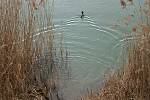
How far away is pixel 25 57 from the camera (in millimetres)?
3391

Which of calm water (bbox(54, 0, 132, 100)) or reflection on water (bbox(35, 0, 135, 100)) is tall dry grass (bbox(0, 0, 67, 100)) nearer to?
reflection on water (bbox(35, 0, 135, 100))

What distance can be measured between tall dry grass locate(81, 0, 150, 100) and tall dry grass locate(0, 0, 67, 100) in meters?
0.63

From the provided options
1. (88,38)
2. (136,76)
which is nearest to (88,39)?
(88,38)

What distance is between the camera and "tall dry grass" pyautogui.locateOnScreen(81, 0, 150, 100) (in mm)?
3029

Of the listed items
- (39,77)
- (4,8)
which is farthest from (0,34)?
(39,77)

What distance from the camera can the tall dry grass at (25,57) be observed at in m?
3.08

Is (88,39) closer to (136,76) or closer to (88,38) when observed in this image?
(88,38)

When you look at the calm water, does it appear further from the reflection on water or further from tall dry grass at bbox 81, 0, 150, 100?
tall dry grass at bbox 81, 0, 150, 100

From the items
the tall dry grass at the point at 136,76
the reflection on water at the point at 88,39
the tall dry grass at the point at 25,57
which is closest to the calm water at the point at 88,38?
the reflection on water at the point at 88,39

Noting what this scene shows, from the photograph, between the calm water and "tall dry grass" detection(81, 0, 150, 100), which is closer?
"tall dry grass" detection(81, 0, 150, 100)

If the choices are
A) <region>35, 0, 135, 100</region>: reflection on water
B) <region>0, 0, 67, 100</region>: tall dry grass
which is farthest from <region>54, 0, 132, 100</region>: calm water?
<region>0, 0, 67, 100</region>: tall dry grass

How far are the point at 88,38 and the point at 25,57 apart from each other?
5.07 ft

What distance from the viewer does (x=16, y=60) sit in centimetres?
312

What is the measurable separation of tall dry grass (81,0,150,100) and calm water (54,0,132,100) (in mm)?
557
